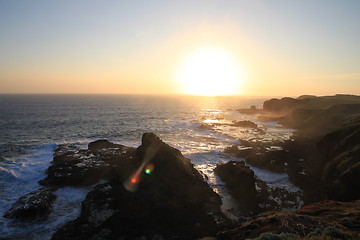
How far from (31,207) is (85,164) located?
41.7ft

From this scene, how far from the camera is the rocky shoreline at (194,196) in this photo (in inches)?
605

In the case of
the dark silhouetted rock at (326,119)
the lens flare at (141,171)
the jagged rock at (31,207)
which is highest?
the dark silhouetted rock at (326,119)

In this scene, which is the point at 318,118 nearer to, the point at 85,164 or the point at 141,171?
the point at 141,171

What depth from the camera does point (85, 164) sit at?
32.9 meters

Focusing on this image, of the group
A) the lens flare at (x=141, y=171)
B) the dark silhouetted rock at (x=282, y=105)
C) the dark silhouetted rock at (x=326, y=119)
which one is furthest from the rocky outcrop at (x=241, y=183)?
the dark silhouetted rock at (x=282, y=105)

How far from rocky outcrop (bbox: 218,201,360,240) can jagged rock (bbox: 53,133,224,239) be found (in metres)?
4.20

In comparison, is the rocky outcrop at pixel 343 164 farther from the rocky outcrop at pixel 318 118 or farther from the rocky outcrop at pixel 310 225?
the rocky outcrop at pixel 318 118

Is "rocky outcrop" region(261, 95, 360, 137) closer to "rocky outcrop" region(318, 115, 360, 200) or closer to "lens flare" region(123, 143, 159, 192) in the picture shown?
"rocky outcrop" region(318, 115, 360, 200)

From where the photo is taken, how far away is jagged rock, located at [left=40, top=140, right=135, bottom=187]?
92.2 feet

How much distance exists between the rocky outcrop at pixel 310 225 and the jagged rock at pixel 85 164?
741 inches

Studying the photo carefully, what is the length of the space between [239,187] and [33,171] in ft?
93.4

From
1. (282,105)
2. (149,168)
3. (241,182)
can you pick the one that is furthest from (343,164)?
(282,105)

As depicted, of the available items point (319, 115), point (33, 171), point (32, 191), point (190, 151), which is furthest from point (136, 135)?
point (319, 115)

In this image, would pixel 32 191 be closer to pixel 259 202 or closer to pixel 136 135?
pixel 259 202
